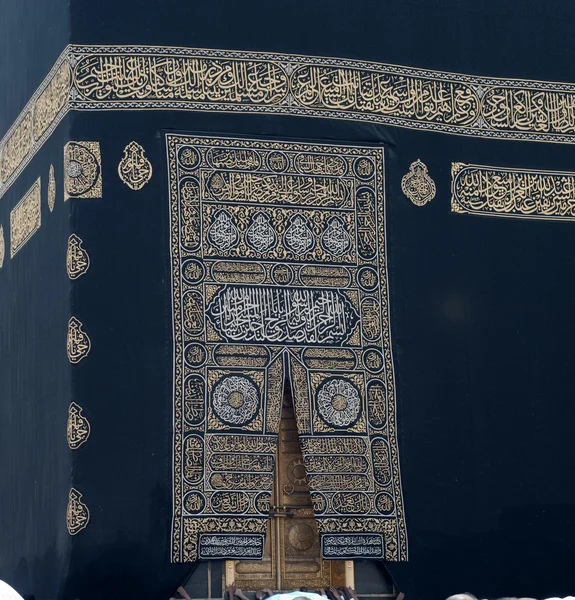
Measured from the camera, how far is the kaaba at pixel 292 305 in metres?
7.75

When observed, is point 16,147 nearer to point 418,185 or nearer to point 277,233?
point 277,233

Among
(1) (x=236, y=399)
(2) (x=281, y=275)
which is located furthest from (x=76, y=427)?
(2) (x=281, y=275)

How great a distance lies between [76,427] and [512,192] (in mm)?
2953

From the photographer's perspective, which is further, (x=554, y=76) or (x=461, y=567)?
(x=554, y=76)

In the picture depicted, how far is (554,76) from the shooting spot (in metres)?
8.93

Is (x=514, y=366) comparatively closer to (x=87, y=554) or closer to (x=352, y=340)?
(x=352, y=340)

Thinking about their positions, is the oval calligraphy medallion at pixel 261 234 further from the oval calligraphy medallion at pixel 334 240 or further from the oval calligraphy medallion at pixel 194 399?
the oval calligraphy medallion at pixel 194 399

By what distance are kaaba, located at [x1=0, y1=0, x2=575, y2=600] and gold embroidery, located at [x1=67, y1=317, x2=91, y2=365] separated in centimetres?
1

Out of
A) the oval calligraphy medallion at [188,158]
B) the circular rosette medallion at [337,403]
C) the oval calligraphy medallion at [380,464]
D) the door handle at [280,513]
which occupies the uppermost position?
the oval calligraphy medallion at [188,158]

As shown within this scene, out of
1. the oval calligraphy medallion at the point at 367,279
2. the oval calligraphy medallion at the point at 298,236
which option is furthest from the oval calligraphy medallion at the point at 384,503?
the oval calligraphy medallion at the point at 298,236

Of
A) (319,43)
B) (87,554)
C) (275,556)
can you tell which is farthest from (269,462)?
(319,43)

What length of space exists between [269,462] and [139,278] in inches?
47.5

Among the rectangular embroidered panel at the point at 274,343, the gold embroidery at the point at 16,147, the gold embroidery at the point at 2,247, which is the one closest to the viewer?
the rectangular embroidered panel at the point at 274,343

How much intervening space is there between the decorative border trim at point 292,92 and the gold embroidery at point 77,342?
3.88 ft
